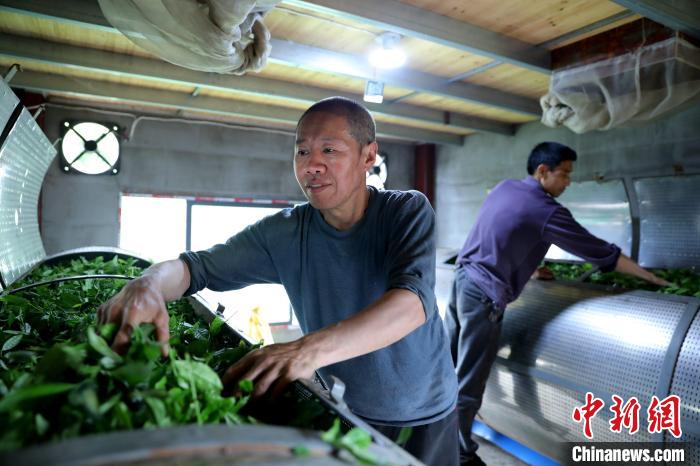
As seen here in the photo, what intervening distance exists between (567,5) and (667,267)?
2841mm

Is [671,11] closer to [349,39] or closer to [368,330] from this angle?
[349,39]

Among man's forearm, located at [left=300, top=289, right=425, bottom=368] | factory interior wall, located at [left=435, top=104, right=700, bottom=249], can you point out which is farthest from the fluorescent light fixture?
man's forearm, located at [left=300, top=289, right=425, bottom=368]

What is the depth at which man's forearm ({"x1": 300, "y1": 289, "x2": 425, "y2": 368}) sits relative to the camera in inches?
48.3

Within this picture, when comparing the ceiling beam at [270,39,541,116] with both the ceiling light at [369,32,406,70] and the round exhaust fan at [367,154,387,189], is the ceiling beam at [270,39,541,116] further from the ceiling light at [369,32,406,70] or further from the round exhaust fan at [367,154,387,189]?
the round exhaust fan at [367,154,387,189]

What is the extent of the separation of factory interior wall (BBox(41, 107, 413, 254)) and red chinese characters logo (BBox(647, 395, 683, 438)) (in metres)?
5.97

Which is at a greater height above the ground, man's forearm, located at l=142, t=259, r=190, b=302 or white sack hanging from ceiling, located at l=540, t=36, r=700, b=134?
white sack hanging from ceiling, located at l=540, t=36, r=700, b=134

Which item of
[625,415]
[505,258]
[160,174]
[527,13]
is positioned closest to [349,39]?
[527,13]

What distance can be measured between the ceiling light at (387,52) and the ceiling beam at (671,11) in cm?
172

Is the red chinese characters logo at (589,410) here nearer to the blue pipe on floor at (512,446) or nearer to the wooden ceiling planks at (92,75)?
the blue pipe on floor at (512,446)

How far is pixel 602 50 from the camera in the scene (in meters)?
3.87

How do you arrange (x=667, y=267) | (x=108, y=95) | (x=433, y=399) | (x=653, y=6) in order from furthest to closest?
(x=108, y=95) → (x=667, y=267) → (x=653, y=6) → (x=433, y=399)

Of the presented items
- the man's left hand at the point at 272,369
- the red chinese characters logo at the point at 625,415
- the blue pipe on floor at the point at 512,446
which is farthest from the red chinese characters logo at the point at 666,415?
the man's left hand at the point at 272,369

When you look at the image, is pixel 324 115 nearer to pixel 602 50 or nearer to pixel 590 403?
pixel 590 403

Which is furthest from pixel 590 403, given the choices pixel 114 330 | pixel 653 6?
pixel 114 330
